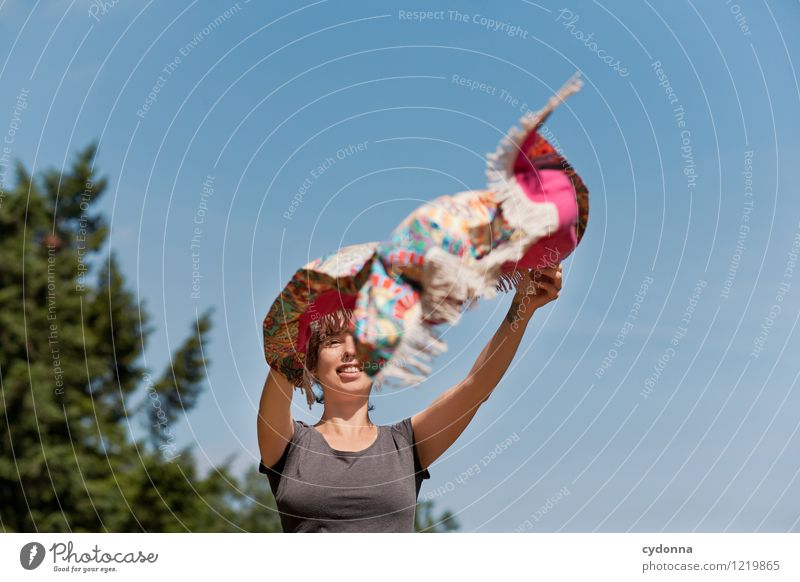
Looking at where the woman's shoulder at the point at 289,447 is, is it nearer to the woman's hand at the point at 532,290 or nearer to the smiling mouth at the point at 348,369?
the smiling mouth at the point at 348,369

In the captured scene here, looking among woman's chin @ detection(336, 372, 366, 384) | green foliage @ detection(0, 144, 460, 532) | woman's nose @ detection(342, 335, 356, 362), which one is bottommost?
green foliage @ detection(0, 144, 460, 532)

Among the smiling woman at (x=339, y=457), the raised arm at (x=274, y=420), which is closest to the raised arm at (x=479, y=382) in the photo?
the smiling woman at (x=339, y=457)

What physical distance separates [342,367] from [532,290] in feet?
4.24

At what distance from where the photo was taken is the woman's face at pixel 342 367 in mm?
6758

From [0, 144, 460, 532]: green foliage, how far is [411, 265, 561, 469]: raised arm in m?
18.2

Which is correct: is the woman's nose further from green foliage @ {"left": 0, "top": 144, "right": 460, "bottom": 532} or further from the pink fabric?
green foliage @ {"left": 0, "top": 144, "right": 460, "bottom": 532}

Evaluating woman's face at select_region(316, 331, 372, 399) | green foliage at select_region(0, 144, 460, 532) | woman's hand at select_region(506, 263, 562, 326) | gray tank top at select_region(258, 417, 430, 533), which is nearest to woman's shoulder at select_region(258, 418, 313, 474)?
gray tank top at select_region(258, 417, 430, 533)

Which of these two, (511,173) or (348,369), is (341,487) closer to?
(348,369)

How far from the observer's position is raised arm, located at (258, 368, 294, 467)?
639 cm
